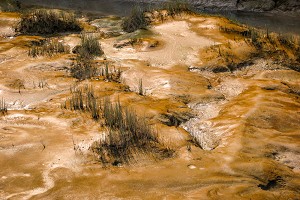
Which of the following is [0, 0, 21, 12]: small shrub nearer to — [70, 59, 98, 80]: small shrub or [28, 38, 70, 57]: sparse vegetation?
[28, 38, 70, 57]: sparse vegetation

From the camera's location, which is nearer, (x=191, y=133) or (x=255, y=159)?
(x=255, y=159)

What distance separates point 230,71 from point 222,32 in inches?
73.1

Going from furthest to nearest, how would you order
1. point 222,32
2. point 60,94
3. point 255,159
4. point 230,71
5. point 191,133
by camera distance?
1. point 222,32
2. point 230,71
3. point 60,94
4. point 191,133
5. point 255,159

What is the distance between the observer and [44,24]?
979cm

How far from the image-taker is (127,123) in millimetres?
4379

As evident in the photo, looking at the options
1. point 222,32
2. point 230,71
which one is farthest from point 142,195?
point 222,32

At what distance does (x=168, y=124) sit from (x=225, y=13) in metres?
11.3

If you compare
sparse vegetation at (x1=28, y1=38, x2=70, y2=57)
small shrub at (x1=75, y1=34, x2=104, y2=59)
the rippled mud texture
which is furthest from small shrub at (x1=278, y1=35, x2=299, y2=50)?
sparse vegetation at (x1=28, y1=38, x2=70, y2=57)

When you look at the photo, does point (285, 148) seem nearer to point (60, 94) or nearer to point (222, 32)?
point (60, 94)

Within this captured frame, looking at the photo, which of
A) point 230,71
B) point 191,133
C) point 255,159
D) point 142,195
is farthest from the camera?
point 230,71

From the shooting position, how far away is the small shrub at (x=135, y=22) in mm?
9805

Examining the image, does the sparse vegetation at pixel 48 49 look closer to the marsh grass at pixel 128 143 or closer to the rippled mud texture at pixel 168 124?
the rippled mud texture at pixel 168 124

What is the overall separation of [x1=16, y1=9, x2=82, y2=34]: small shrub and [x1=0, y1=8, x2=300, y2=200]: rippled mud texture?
59.4 inches

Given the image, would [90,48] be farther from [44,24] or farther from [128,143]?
[128,143]
